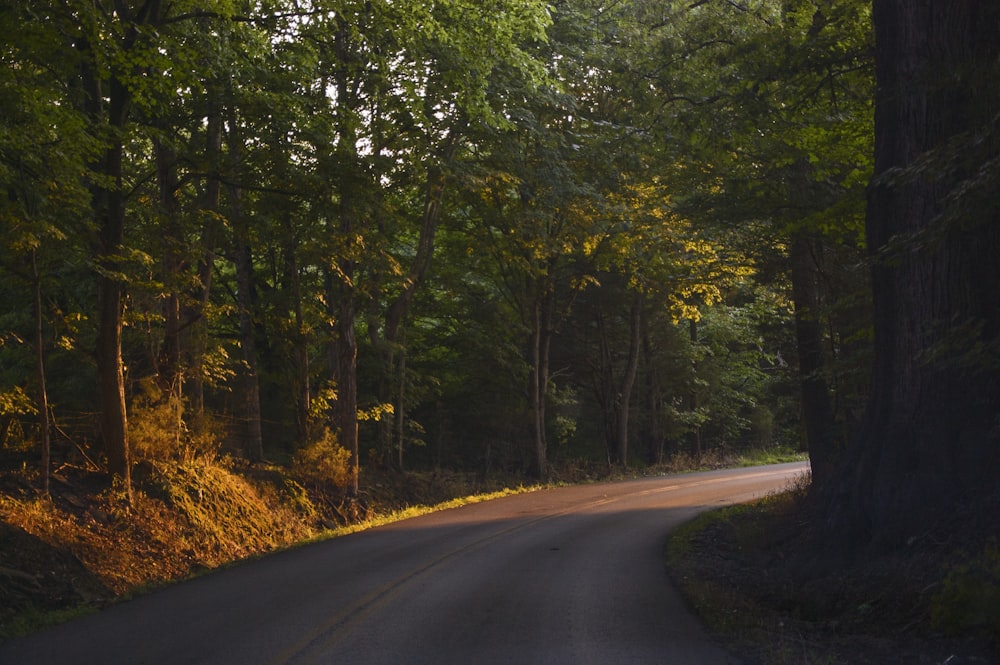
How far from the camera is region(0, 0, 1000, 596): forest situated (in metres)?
10.0

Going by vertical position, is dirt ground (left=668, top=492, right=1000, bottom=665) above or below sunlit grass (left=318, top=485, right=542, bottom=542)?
below

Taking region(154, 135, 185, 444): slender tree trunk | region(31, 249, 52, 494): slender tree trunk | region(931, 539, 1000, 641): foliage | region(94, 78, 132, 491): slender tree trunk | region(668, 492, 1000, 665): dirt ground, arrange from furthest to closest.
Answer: region(154, 135, 185, 444): slender tree trunk → region(94, 78, 132, 491): slender tree trunk → region(31, 249, 52, 494): slender tree trunk → region(668, 492, 1000, 665): dirt ground → region(931, 539, 1000, 641): foliage

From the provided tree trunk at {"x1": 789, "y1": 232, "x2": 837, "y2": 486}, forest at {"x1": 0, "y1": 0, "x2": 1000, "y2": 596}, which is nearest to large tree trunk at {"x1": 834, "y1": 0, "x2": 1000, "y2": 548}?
forest at {"x1": 0, "y1": 0, "x2": 1000, "y2": 596}

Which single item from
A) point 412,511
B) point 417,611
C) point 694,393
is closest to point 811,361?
point 412,511

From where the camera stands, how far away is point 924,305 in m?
10.1

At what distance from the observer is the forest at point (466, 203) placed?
10031 mm

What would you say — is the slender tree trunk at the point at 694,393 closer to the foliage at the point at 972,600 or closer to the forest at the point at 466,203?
the forest at the point at 466,203

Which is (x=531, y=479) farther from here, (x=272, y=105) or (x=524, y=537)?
(x=272, y=105)

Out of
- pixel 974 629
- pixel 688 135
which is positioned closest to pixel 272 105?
pixel 688 135

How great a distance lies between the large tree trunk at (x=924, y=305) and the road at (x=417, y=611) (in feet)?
9.16

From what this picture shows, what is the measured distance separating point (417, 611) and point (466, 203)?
19888 mm

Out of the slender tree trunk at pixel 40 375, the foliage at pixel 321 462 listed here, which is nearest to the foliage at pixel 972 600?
the slender tree trunk at pixel 40 375

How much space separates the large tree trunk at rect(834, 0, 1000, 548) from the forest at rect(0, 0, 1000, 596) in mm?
34

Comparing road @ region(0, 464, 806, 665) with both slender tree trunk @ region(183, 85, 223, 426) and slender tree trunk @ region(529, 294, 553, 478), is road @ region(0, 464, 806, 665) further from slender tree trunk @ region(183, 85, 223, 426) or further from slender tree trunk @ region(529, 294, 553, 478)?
slender tree trunk @ region(529, 294, 553, 478)
